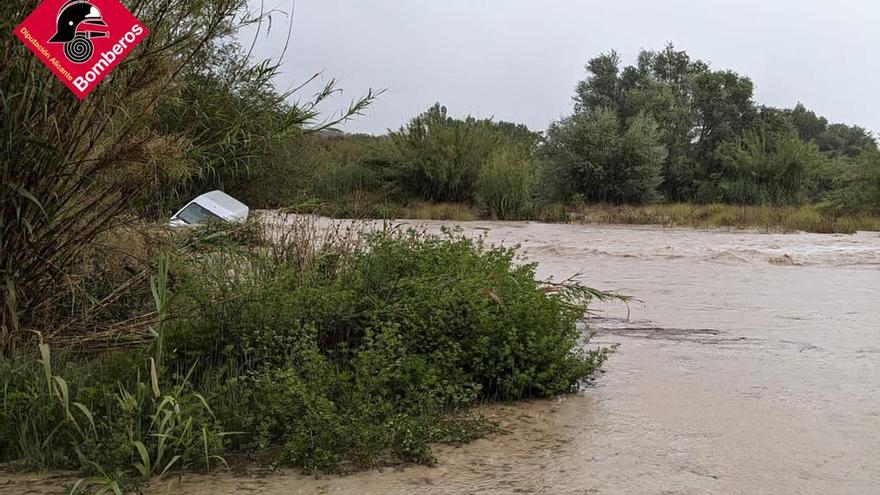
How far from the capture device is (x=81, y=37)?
4469mm

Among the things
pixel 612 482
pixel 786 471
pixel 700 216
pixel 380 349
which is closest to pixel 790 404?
pixel 786 471

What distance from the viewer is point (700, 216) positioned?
1128 inches

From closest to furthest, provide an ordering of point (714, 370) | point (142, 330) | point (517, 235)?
point (142, 330)
point (714, 370)
point (517, 235)

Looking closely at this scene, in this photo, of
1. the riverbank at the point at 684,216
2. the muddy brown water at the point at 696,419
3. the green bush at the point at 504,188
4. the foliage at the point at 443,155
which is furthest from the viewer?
the foliage at the point at 443,155

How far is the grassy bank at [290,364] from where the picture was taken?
3.98 m

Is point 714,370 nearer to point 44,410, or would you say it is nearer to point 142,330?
point 142,330

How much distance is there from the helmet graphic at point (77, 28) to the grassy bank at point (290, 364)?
1.33 m

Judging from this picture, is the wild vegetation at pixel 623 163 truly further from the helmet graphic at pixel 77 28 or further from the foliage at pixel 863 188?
the helmet graphic at pixel 77 28

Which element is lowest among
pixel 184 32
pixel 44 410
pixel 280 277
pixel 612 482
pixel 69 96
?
pixel 612 482

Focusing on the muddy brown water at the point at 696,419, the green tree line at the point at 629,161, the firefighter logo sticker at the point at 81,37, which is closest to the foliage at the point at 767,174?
the green tree line at the point at 629,161

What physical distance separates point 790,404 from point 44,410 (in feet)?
14.8

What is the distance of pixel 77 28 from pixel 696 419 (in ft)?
13.8

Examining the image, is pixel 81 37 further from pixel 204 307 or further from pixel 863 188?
pixel 863 188

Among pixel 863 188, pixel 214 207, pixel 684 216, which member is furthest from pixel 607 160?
pixel 214 207
